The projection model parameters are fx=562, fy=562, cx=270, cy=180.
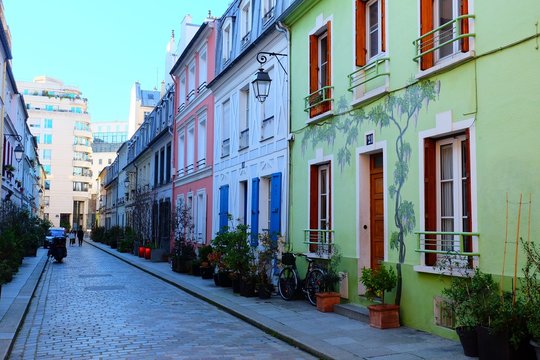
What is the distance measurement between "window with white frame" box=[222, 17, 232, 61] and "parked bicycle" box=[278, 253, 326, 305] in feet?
30.2

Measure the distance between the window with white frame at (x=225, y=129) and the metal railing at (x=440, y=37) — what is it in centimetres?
1098

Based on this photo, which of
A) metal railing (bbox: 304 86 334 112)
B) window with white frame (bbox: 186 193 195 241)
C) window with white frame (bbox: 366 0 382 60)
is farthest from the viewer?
window with white frame (bbox: 186 193 195 241)

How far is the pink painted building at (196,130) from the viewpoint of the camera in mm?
21484

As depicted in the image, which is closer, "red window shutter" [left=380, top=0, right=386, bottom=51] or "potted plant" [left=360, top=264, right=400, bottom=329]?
"potted plant" [left=360, top=264, right=400, bottom=329]

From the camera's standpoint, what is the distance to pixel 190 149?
990 inches

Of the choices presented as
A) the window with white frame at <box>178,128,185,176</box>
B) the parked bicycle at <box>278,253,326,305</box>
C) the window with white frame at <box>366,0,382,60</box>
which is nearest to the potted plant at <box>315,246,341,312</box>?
the parked bicycle at <box>278,253,326,305</box>

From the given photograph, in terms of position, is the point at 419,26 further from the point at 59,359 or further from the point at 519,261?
the point at 59,359

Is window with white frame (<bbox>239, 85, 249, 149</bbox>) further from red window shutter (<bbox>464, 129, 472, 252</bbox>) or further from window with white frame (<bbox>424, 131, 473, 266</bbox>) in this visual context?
red window shutter (<bbox>464, 129, 472, 252</bbox>)

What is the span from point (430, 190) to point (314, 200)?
4159 millimetres

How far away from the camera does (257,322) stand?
385 inches

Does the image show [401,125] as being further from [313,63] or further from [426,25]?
[313,63]

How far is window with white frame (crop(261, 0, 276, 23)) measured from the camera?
50.0 feet

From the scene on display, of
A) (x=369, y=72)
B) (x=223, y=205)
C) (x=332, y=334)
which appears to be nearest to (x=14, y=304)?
(x=332, y=334)

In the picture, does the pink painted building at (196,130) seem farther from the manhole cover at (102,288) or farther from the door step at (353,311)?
the door step at (353,311)
